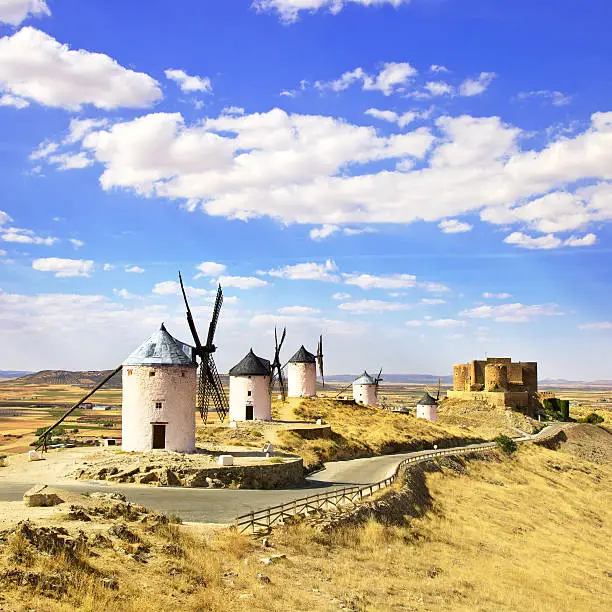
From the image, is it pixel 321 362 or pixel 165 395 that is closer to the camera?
pixel 165 395

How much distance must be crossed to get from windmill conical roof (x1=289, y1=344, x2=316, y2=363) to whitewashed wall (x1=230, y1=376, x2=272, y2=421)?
11.4m

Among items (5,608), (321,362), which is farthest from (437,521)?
(321,362)

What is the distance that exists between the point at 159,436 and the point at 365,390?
1460 inches

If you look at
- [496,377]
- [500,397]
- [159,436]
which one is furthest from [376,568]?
[496,377]

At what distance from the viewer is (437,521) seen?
86.4 feet

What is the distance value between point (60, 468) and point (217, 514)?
10.1 m

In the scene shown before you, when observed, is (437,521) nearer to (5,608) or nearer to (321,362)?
(5,608)

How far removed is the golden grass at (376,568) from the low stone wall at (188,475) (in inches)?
242

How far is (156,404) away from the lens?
93.9 ft

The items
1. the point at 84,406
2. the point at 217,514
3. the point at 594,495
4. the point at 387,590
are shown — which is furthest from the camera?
the point at 84,406

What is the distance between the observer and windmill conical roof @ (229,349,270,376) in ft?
144

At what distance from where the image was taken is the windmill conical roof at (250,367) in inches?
1732

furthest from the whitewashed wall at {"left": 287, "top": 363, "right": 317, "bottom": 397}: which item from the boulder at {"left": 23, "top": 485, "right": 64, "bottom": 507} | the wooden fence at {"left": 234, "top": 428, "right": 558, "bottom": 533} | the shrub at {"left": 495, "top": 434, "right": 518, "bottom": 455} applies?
the boulder at {"left": 23, "top": 485, "right": 64, "bottom": 507}

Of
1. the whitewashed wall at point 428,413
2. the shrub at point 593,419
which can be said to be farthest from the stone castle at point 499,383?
the whitewashed wall at point 428,413
